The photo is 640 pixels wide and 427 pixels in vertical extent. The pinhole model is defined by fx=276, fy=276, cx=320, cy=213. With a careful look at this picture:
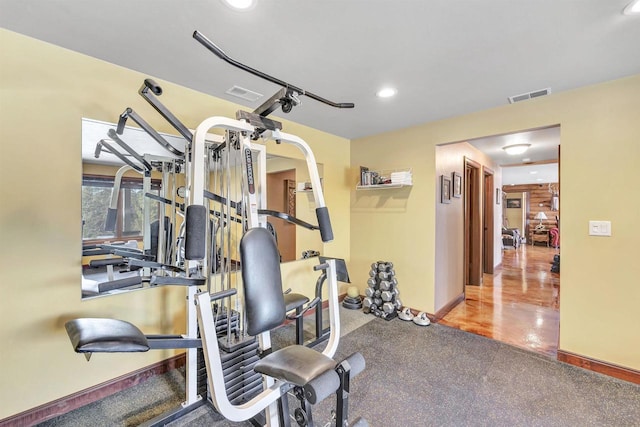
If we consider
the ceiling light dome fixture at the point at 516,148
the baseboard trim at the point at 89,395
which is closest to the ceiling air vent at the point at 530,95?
the ceiling light dome fixture at the point at 516,148

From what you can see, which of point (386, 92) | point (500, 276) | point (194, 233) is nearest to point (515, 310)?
point (500, 276)

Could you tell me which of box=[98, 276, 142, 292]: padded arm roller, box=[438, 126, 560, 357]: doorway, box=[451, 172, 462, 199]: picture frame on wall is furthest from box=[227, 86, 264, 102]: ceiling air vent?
box=[451, 172, 462, 199]: picture frame on wall

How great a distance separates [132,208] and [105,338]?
120 cm

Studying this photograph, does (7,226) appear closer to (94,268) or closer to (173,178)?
(94,268)

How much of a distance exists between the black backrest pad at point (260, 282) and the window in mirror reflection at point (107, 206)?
136 centimetres

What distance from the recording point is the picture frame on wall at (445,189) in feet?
11.0

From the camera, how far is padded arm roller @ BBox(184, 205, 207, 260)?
1.28 m

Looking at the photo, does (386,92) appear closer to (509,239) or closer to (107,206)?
(107,206)

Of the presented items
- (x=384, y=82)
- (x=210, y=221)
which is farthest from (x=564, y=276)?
(x=210, y=221)

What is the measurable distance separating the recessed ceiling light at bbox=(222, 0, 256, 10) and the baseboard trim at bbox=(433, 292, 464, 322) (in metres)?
3.39

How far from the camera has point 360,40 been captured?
170 cm

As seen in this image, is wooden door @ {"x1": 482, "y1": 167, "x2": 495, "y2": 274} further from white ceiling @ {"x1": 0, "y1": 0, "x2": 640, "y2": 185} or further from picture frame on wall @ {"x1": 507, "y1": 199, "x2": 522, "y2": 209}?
picture frame on wall @ {"x1": 507, "y1": 199, "x2": 522, "y2": 209}

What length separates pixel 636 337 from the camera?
2.09 meters

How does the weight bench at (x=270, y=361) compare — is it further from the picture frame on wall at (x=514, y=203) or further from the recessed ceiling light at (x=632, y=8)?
the picture frame on wall at (x=514, y=203)
